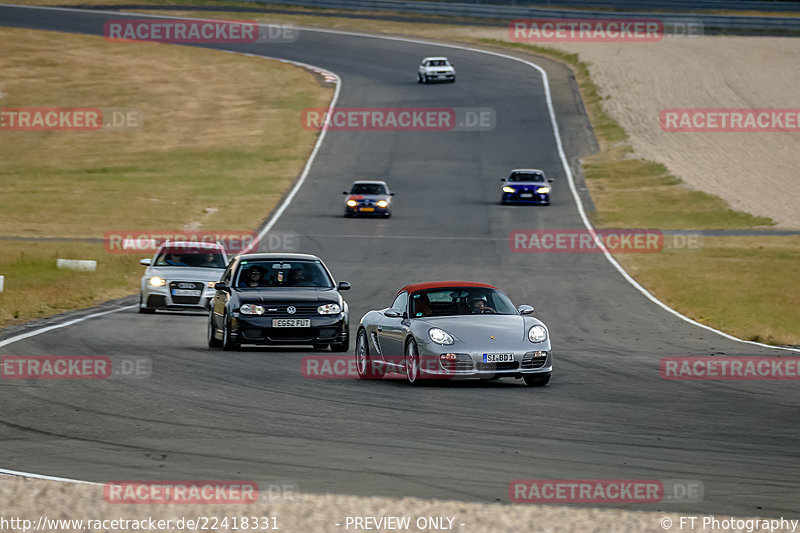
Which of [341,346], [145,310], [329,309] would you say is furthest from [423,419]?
[145,310]

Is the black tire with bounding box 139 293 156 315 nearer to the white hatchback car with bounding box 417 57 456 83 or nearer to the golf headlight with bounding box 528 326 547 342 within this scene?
the golf headlight with bounding box 528 326 547 342

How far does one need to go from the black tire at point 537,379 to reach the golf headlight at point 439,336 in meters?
0.94

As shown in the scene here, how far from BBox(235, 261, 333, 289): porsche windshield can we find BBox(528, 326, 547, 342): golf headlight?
552 cm

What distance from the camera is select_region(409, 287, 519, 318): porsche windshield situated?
15.4 m

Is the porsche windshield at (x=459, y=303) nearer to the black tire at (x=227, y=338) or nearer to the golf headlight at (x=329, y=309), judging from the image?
the golf headlight at (x=329, y=309)

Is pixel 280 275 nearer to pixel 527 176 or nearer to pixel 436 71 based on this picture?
pixel 527 176

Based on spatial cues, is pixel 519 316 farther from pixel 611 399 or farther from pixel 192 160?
pixel 192 160

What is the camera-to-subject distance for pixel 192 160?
6003 cm

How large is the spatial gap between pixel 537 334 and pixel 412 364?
1.46 m

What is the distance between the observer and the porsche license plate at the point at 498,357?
14328 mm

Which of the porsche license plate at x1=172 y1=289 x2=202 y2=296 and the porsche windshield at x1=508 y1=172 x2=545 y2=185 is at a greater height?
the porsche license plate at x1=172 y1=289 x2=202 y2=296

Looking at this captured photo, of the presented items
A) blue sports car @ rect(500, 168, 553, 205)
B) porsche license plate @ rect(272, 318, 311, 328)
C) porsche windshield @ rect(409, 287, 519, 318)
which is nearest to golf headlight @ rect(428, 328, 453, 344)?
porsche windshield @ rect(409, 287, 519, 318)

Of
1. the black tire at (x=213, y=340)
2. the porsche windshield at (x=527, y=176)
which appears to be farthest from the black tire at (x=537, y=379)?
the porsche windshield at (x=527, y=176)

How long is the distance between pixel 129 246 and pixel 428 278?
1051cm
